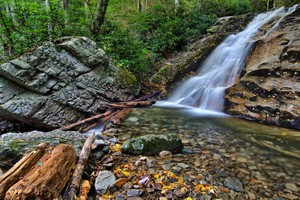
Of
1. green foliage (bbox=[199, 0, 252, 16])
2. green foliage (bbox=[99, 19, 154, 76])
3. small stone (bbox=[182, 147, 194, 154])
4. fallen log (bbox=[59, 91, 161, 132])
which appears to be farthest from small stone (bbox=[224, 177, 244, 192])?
green foliage (bbox=[199, 0, 252, 16])

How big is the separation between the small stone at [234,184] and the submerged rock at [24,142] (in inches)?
92.0

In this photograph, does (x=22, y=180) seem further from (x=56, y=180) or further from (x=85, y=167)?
(x=85, y=167)

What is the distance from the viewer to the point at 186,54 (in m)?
10.8

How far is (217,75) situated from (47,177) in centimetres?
730

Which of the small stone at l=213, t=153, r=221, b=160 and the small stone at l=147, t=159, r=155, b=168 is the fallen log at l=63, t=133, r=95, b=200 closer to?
the small stone at l=147, t=159, r=155, b=168

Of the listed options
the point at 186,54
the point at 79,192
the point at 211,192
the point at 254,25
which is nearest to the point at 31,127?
the point at 79,192

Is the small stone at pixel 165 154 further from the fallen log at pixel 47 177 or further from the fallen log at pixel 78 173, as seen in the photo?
the fallen log at pixel 47 177

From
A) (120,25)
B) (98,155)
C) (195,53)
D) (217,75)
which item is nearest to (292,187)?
(98,155)

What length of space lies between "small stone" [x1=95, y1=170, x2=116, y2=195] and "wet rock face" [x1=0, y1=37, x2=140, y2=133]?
3.30m

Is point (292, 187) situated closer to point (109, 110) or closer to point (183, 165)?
point (183, 165)

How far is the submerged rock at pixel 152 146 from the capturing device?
12.1ft

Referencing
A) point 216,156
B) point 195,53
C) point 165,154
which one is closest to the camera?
point 165,154

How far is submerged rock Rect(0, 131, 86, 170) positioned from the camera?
3037 mm

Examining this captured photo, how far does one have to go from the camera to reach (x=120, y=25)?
1082cm
